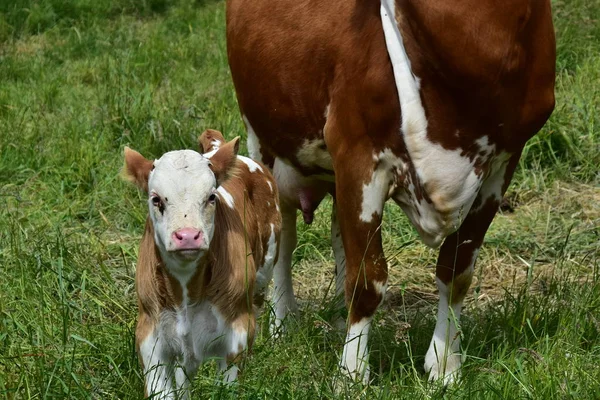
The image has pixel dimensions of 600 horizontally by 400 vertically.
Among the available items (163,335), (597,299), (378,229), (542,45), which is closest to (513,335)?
(597,299)

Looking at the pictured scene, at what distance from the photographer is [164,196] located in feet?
13.1

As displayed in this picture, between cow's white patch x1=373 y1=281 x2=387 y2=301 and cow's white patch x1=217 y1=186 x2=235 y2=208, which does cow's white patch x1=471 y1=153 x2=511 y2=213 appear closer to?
cow's white patch x1=373 y1=281 x2=387 y2=301

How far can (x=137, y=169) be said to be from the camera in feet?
14.0

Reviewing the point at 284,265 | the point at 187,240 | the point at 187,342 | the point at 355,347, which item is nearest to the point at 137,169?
the point at 187,240

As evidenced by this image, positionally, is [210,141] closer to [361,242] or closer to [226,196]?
[226,196]

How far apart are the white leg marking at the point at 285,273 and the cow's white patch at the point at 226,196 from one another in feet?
3.45

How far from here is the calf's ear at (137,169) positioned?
4.27m

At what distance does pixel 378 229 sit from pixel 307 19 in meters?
1.03

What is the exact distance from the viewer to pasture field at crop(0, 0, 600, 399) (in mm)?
Answer: 4184

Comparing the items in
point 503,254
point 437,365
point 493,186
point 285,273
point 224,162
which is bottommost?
point 503,254

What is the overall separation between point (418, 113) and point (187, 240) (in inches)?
41.7

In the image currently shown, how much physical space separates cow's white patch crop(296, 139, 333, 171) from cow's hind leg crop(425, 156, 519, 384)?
25.4 inches

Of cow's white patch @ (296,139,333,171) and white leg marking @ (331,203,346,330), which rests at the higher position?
cow's white patch @ (296,139,333,171)

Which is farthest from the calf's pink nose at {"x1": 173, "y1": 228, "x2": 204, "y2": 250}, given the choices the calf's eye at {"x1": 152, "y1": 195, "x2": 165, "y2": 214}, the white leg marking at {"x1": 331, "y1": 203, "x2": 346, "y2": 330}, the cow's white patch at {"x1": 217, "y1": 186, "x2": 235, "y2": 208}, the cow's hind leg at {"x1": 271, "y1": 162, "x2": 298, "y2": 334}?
the cow's hind leg at {"x1": 271, "y1": 162, "x2": 298, "y2": 334}
